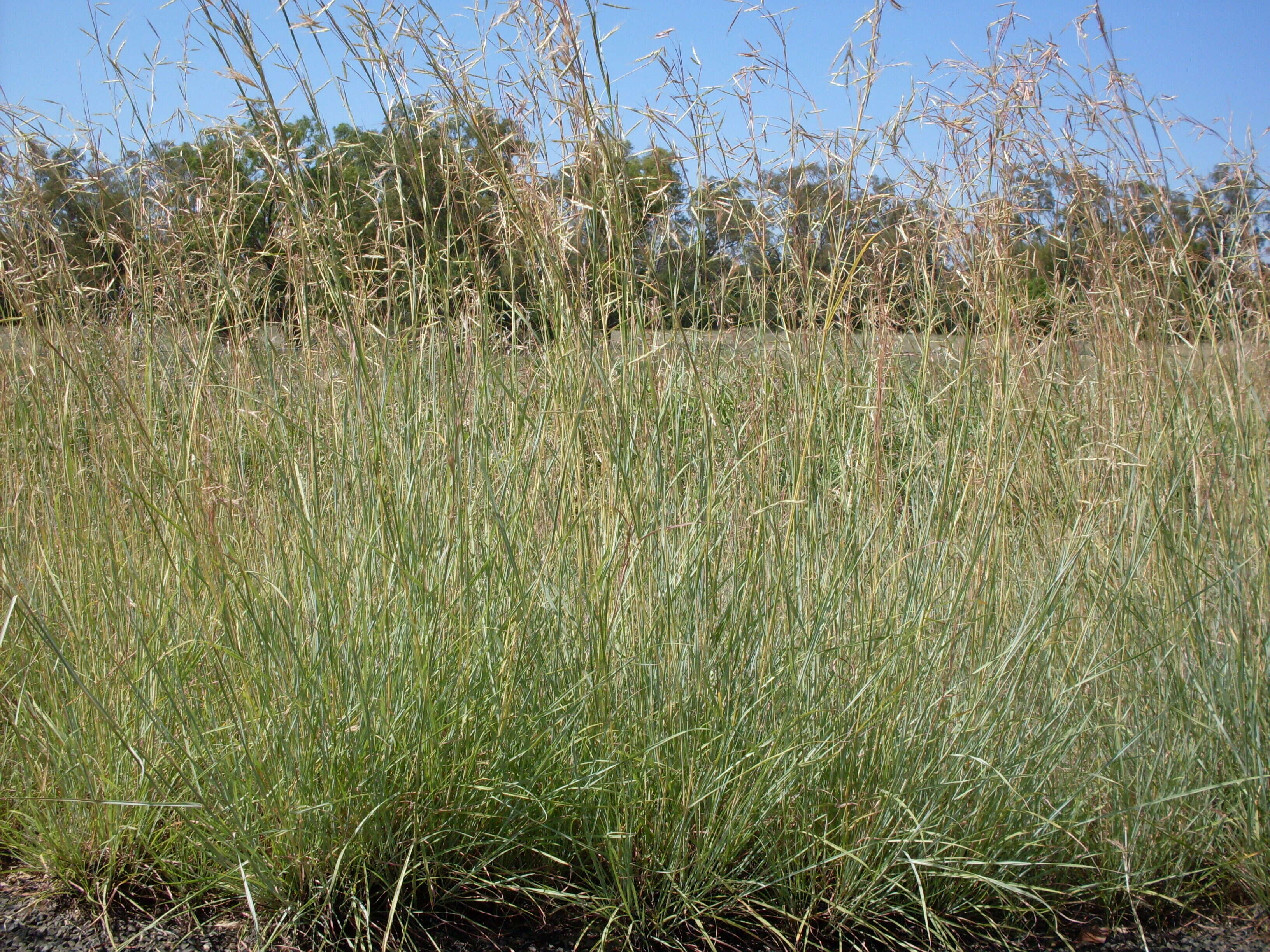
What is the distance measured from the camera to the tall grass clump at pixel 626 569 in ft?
4.93

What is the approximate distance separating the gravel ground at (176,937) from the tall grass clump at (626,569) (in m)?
0.05

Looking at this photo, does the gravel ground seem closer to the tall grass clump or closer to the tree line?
the tall grass clump

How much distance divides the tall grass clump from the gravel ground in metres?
0.05

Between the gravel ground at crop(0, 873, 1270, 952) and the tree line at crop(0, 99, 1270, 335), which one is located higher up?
the tree line at crop(0, 99, 1270, 335)

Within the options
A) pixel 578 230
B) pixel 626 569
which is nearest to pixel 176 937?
pixel 626 569

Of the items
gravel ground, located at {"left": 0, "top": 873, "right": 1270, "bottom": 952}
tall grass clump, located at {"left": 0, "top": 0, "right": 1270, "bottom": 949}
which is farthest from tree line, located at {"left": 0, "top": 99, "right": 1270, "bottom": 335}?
gravel ground, located at {"left": 0, "top": 873, "right": 1270, "bottom": 952}

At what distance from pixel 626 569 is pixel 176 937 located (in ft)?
3.31

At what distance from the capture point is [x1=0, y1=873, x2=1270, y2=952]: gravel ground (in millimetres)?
1411

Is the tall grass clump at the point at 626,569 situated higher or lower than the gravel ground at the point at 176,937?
higher

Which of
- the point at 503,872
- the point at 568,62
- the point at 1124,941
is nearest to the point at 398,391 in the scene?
the point at 568,62

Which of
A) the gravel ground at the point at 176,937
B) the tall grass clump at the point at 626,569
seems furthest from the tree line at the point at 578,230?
the gravel ground at the point at 176,937

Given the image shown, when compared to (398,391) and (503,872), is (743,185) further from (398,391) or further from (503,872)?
(503,872)

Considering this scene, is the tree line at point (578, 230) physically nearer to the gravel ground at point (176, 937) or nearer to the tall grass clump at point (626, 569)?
the tall grass clump at point (626, 569)

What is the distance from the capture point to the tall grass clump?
1504mm
